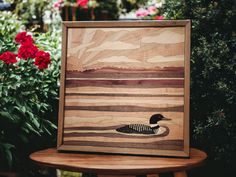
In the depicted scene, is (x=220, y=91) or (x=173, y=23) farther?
(x=220, y=91)

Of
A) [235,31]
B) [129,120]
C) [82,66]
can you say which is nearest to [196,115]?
[235,31]

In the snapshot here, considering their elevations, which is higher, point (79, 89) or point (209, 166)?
point (79, 89)

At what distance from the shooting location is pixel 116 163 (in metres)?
1.83

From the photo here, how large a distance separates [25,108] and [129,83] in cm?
78

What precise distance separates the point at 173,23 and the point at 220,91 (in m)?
0.70

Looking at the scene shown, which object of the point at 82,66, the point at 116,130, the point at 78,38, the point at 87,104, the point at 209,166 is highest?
the point at 78,38

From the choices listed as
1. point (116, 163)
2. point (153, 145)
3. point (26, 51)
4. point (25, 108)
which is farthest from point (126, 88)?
point (26, 51)

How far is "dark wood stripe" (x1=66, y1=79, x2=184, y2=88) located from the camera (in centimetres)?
209

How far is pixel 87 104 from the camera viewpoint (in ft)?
→ 7.19

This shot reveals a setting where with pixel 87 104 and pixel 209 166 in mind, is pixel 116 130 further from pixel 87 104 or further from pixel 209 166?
pixel 209 166

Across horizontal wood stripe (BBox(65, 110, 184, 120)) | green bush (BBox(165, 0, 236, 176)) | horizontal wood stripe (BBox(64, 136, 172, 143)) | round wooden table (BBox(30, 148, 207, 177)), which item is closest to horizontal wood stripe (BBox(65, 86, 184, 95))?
horizontal wood stripe (BBox(65, 110, 184, 120))

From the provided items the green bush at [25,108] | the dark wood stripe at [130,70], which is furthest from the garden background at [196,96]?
the dark wood stripe at [130,70]

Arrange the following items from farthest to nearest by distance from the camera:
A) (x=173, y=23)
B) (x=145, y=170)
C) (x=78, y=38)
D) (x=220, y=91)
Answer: (x=220, y=91)
(x=78, y=38)
(x=173, y=23)
(x=145, y=170)

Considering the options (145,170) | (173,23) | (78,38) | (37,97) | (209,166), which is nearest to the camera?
(145,170)
